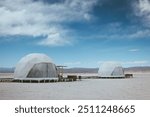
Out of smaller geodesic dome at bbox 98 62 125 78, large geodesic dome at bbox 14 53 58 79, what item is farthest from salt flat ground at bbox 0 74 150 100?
smaller geodesic dome at bbox 98 62 125 78

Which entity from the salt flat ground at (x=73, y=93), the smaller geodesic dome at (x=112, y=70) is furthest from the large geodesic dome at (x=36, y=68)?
the smaller geodesic dome at (x=112, y=70)

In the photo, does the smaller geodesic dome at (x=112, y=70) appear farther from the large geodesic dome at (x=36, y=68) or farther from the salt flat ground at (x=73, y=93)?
the salt flat ground at (x=73, y=93)

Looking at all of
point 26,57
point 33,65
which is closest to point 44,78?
point 33,65

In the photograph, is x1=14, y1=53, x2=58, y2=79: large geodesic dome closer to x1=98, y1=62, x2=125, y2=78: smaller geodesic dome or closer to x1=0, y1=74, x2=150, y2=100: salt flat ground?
x1=0, y1=74, x2=150, y2=100: salt flat ground

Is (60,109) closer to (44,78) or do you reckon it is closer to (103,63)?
(44,78)

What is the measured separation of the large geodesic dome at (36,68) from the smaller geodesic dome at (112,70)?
16.6 meters

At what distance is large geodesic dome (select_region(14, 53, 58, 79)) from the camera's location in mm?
32844

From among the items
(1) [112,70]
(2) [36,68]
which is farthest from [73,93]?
(1) [112,70]

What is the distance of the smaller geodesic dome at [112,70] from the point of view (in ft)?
161

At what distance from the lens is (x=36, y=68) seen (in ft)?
108

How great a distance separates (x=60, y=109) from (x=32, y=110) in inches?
35.3

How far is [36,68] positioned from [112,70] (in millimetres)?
18824

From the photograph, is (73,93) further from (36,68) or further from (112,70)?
(112,70)

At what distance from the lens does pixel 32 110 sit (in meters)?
10.3
